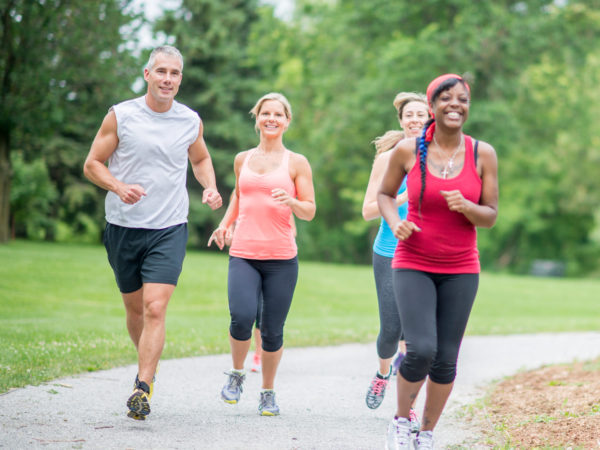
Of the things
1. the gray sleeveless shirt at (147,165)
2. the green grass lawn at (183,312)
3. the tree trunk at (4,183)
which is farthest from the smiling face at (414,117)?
the tree trunk at (4,183)

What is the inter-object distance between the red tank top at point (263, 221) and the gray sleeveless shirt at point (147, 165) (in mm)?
504

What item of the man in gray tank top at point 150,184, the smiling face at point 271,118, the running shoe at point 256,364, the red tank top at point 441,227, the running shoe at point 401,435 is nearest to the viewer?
the red tank top at point 441,227

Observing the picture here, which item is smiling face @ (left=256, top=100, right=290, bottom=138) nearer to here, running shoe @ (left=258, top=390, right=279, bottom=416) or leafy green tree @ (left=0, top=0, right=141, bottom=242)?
running shoe @ (left=258, top=390, right=279, bottom=416)

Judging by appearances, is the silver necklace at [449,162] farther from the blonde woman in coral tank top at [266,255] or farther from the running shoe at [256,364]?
the running shoe at [256,364]

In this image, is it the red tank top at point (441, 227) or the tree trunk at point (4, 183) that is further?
the tree trunk at point (4, 183)

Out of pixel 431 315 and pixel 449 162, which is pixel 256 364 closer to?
pixel 431 315

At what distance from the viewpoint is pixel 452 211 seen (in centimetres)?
417

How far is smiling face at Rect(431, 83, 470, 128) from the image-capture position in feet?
13.9

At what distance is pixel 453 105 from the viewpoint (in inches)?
167

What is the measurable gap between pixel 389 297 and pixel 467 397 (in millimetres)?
1628

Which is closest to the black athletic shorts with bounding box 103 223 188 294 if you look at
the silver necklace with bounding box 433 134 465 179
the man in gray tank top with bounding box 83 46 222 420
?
the man in gray tank top with bounding box 83 46 222 420

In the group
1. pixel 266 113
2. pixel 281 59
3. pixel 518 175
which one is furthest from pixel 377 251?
pixel 518 175

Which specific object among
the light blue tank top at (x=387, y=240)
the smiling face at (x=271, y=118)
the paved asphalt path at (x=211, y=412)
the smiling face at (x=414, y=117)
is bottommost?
the paved asphalt path at (x=211, y=412)

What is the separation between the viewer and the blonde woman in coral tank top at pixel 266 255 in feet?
18.1
